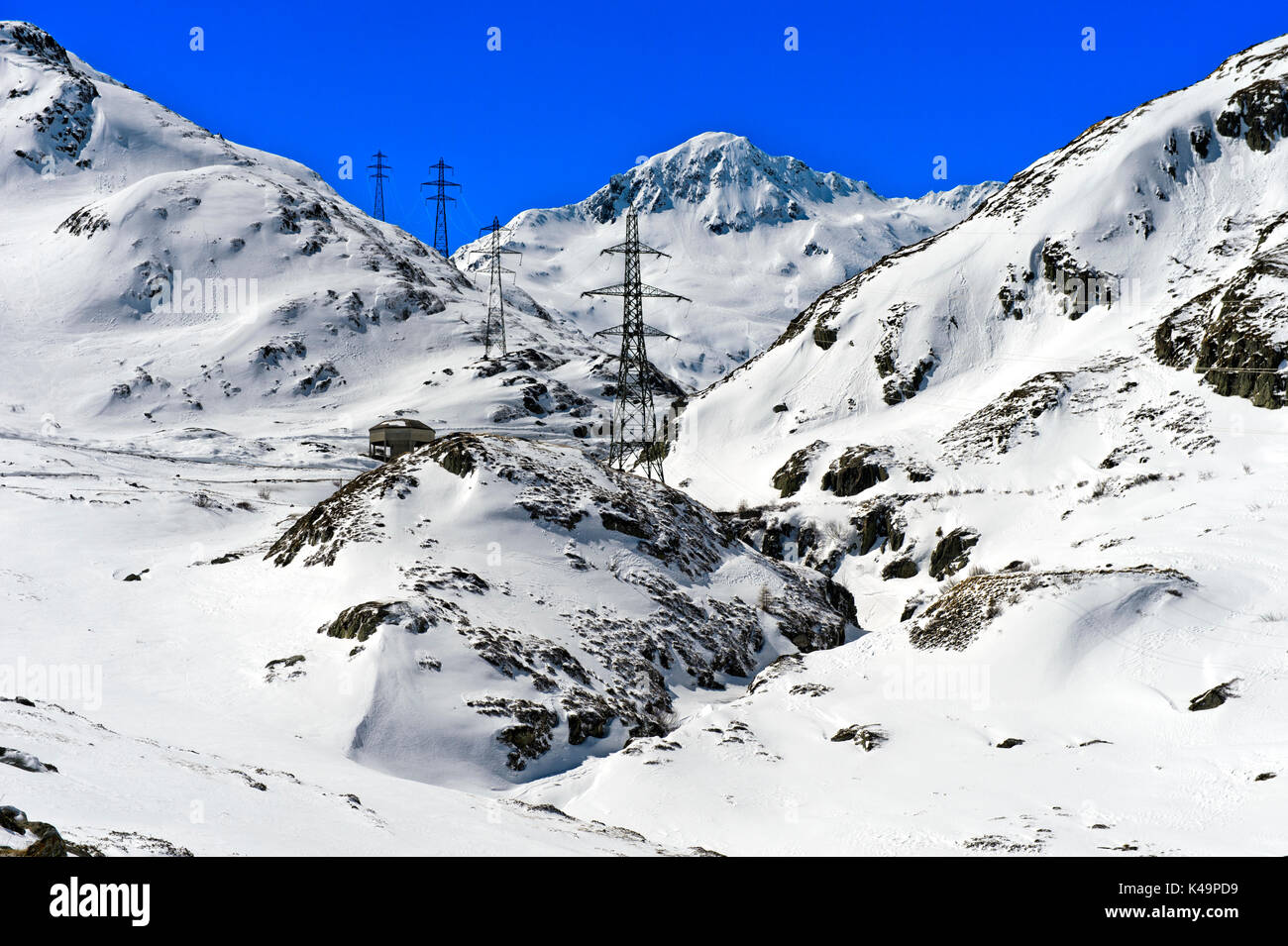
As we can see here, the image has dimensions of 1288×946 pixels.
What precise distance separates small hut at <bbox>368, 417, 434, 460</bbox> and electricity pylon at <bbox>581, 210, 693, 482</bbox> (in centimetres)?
1827

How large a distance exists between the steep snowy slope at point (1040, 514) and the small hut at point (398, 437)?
2504cm

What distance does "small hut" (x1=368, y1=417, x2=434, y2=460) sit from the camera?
9388cm

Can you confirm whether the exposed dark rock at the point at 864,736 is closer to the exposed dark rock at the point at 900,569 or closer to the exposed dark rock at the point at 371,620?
the exposed dark rock at the point at 371,620

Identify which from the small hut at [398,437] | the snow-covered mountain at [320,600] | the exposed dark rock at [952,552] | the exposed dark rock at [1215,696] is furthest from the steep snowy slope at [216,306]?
the exposed dark rock at [1215,696]

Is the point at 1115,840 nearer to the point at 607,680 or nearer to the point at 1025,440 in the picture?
the point at 607,680

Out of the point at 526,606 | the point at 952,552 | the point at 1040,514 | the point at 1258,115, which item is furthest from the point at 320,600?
the point at 1258,115

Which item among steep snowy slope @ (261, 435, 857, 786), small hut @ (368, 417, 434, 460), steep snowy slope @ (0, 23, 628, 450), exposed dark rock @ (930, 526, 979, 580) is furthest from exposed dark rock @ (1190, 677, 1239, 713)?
steep snowy slope @ (0, 23, 628, 450)

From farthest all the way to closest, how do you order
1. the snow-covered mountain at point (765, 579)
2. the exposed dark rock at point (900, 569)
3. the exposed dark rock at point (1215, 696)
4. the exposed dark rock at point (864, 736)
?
the exposed dark rock at point (900, 569) → the exposed dark rock at point (864, 736) → the exposed dark rock at point (1215, 696) → the snow-covered mountain at point (765, 579)

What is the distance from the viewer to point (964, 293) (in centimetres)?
9375

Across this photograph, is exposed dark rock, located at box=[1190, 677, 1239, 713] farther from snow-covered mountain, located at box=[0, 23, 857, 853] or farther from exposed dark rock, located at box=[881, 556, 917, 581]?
exposed dark rock, located at box=[881, 556, 917, 581]

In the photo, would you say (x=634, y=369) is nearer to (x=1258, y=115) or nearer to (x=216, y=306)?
(x=216, y=306)

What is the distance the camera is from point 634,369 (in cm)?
14012

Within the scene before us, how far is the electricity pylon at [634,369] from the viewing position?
2291 inches
